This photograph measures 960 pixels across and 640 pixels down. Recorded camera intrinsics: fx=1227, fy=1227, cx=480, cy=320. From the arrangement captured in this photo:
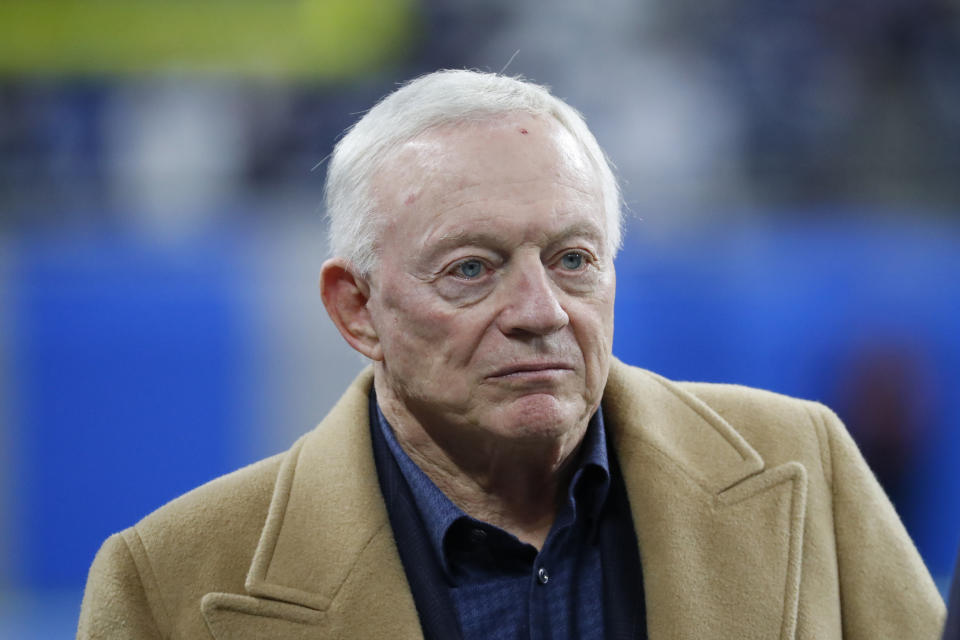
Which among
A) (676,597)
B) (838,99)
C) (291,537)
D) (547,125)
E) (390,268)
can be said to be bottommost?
(676,597)

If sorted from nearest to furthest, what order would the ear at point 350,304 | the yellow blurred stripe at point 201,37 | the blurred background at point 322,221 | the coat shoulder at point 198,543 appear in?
the coat shoulder at point 198,543 < the ear at point 350,304 < the blurred background at point 322,221 < the yellow blurred stripe at point 201,37

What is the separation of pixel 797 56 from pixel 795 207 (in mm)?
1202

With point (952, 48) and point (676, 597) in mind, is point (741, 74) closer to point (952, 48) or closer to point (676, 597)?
point (952, 48)

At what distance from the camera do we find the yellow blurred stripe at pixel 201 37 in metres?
7.13

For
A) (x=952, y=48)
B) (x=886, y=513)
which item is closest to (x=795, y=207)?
(x=952, y=48)

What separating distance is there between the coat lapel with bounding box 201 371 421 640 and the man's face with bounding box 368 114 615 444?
0.20 meters

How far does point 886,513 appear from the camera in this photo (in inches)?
82.7

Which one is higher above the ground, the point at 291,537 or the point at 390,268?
the point at 390,268

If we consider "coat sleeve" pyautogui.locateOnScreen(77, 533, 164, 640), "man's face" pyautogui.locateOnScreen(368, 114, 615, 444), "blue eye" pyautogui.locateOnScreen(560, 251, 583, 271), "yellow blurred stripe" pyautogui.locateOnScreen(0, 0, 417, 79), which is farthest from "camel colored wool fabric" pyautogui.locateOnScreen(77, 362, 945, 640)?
"yellow blurred stripe" pyautogui.locateOnScreen(0, 0, 417, 79)

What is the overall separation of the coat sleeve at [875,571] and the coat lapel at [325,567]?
2.40ft

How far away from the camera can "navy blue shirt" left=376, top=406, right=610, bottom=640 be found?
1.96 metres

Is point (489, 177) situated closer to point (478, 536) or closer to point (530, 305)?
point (530, 305)

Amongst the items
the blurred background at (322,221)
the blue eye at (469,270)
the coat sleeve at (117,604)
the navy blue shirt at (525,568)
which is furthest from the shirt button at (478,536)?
the blurred background at (322,221)

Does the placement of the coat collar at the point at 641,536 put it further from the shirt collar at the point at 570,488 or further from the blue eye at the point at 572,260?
the blue eye at the point at 572,260
